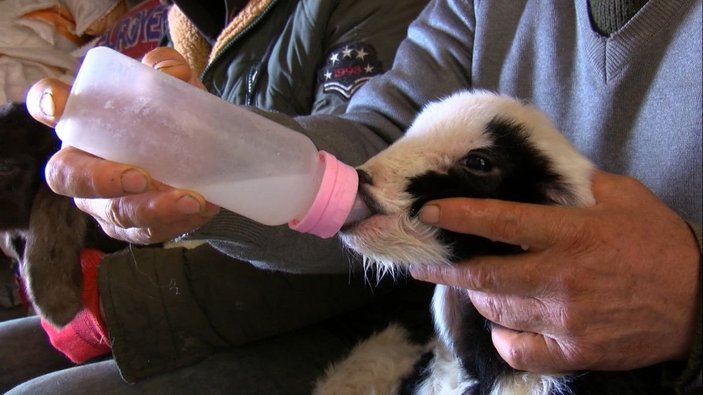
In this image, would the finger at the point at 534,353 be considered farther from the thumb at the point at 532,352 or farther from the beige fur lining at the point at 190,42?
the beige fur lining at the point at 190,42

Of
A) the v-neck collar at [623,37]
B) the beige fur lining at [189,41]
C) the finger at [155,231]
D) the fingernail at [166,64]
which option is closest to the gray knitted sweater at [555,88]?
the v-neck collar at [623,37]

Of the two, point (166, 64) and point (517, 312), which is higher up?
point (166, 64)

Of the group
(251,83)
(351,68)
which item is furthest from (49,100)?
(251,83)

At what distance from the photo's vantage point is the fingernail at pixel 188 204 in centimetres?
63

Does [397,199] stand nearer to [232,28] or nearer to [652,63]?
[652,63]

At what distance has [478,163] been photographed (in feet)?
2.31

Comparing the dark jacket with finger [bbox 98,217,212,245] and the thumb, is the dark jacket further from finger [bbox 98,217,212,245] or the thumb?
the thumb

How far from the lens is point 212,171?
0.64 meters

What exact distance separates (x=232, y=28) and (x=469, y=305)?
1064 mm

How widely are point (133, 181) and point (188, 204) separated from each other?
0.06 metres

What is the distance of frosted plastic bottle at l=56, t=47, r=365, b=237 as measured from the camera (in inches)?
24.3

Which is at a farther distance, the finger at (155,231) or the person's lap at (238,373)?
the person's lap at (238,373)

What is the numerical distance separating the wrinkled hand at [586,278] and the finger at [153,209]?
234 mm

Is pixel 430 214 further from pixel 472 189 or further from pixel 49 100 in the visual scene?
pixel 49 100
